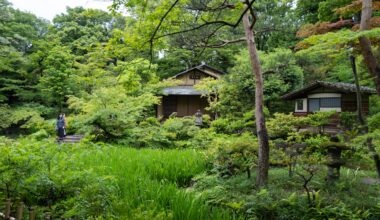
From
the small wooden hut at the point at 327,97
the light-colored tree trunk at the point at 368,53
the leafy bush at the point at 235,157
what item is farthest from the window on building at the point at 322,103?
the light-colored tree trunk at the point at 368,53

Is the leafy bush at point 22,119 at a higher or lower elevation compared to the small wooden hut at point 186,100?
lower

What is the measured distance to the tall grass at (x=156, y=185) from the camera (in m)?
3.09

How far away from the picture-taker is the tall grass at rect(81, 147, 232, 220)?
3085mm

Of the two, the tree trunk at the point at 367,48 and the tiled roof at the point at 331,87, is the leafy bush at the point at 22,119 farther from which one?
the tree trunk at the point at 367,48

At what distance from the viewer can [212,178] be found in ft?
17.8

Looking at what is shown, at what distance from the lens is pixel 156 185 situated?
3885mm

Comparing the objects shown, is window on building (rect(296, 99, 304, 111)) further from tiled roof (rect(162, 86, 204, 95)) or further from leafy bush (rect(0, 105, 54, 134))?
leafy bush (rect(0, 105, 54, 134))

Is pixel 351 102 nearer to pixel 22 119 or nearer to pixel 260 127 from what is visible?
pixel 260 127

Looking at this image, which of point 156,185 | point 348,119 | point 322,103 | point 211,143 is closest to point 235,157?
point 211,143

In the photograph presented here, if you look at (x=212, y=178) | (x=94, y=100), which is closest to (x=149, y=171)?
(x=212, y=178)

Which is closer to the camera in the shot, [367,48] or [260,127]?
[367,48]

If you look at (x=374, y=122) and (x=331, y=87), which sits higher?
(x=331, y=87)

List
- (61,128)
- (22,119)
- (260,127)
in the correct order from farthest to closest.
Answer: (22,119), (61,128), (260,127)

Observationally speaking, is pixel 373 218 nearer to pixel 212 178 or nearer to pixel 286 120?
pixel 212 178
